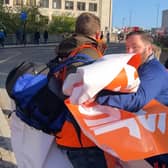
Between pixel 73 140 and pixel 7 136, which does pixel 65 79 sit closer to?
pixel 73 140

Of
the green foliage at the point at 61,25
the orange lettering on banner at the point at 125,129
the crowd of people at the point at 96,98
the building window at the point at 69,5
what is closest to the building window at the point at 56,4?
the building window at the point at 69,5

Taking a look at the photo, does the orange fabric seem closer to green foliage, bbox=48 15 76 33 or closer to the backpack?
the backpack

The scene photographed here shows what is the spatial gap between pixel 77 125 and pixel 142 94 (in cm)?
44

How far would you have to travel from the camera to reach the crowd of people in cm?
291

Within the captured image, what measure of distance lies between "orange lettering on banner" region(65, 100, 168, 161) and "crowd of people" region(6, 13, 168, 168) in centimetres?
7

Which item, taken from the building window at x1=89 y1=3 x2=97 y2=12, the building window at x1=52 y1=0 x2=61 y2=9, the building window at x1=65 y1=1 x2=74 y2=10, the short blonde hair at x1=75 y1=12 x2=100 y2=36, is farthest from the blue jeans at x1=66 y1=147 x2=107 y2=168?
the building window at x1=89 y1=3 x2=97 y2=12

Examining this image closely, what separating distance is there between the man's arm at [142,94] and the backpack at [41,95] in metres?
0.32

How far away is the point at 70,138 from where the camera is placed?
123 inches

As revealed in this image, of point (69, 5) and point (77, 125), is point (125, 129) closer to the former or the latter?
point (77, 125)

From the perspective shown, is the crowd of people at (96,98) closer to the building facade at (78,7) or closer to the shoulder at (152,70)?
the shoulder at (152,70)

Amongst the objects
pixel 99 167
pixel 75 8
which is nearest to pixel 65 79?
pixel 99 167

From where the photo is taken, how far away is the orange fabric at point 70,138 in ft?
10.1

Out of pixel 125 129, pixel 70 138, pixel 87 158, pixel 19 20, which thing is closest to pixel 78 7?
pixel 19 20

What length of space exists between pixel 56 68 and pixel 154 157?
2.74 ft
